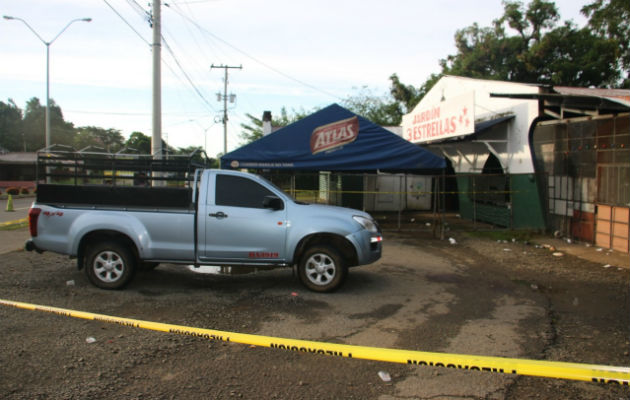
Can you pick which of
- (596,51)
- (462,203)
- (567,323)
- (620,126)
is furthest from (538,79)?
(567,323)

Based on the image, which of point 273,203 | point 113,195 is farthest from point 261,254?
point 113,195

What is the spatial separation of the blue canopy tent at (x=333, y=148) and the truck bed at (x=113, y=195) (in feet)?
18.7

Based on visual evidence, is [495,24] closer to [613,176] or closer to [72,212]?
[613,176]

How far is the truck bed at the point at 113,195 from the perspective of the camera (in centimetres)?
628

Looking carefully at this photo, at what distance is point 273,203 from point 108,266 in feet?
8.26

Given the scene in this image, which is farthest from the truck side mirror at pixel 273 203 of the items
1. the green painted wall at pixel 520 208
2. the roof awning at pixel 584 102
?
the green painted wall at pixel 520 208

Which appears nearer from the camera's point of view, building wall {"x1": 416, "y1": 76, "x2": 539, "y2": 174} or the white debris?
the white debris

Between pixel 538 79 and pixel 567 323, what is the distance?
33.5 metres

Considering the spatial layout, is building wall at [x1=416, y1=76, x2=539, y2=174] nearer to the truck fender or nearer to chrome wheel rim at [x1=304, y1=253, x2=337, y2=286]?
chrome wheel rim at [x1=304, y1=253, x2=337, y2=286]

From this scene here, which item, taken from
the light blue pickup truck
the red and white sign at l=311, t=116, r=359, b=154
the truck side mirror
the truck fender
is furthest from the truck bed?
the red and white sign at l=311, t=116, r=359, b=154

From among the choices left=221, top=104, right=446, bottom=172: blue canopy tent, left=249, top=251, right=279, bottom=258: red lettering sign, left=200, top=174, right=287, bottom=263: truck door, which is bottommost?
left=249, top=251, right=279, bottom=258: red lettering sign

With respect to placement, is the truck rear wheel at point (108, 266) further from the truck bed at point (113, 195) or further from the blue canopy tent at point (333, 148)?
the blue canopy tent at point (333, 148)

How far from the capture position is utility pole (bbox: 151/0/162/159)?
1247 centimetres

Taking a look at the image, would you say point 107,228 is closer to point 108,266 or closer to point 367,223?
point 108,266
